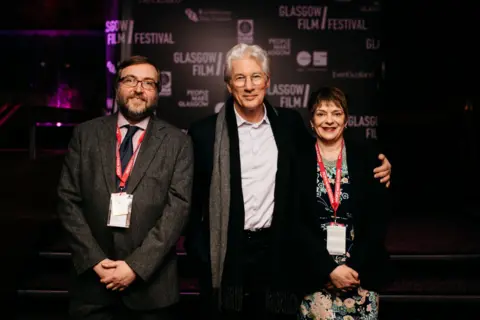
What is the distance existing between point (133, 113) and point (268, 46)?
10.6ft

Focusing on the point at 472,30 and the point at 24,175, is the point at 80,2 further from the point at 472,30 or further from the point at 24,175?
the point at 472,30

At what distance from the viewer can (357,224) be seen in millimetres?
2127

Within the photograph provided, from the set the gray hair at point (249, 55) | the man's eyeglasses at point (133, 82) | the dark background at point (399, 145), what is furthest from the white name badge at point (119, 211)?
the dark background at point (399, 145)

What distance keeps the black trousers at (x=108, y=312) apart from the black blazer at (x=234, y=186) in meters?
0.27

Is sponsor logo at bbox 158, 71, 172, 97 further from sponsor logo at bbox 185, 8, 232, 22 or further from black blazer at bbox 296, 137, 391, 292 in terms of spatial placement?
black blazer at bbox 296, 137, 391, 292

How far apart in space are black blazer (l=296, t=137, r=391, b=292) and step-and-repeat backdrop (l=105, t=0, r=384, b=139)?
303 centimetres

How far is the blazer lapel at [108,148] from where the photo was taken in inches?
81.8

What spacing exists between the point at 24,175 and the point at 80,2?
4.75m

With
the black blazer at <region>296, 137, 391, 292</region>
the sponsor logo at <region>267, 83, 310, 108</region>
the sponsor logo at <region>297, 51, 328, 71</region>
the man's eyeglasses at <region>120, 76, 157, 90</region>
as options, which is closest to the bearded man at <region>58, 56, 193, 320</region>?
the man's eyeglasses at <region>120, 76, 157, 90</region>

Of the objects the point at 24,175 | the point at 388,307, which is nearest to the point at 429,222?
the point at 388,307

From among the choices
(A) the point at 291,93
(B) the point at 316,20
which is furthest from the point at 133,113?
(B) the point at 316,20

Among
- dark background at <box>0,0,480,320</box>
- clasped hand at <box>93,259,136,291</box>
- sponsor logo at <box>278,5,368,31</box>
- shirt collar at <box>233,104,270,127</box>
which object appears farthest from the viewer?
sponsor logo at <box>278,5,368,31</box>

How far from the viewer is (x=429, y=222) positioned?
5.44 meters

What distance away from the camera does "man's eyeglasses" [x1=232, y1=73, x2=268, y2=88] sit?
216cm
